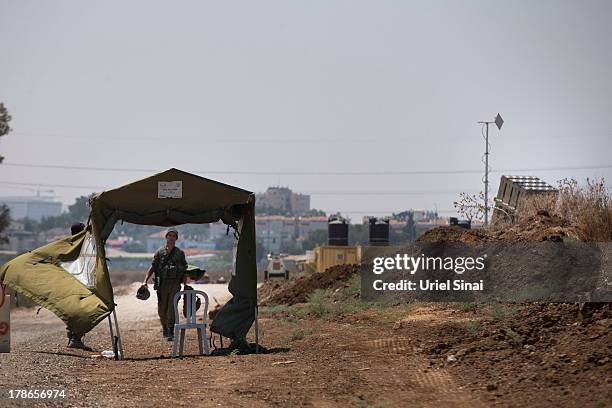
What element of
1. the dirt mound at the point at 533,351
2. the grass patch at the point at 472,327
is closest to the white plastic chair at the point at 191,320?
the dirt mound at the point at 533,351

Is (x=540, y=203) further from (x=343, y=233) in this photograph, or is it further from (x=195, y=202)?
(x=343, y=233)

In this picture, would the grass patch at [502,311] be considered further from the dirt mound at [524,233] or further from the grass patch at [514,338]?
the dirt mound at [524,233]

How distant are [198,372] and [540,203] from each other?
14.8 meters

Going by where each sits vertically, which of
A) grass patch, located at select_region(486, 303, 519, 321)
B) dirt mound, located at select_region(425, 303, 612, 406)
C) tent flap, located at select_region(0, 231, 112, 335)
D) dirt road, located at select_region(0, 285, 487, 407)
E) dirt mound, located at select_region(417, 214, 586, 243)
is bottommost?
dirt road, located at select_region(0, 285, 487, 407)

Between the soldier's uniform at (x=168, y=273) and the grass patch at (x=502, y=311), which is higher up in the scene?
the soldier's uniform at (x=168, y=273)

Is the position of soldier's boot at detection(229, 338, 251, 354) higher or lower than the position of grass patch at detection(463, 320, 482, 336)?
lower

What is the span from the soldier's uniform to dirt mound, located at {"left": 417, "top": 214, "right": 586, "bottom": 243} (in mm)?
7356

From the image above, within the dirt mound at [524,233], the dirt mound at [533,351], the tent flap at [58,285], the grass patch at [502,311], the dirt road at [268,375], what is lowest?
the dirt road at [268,375]
